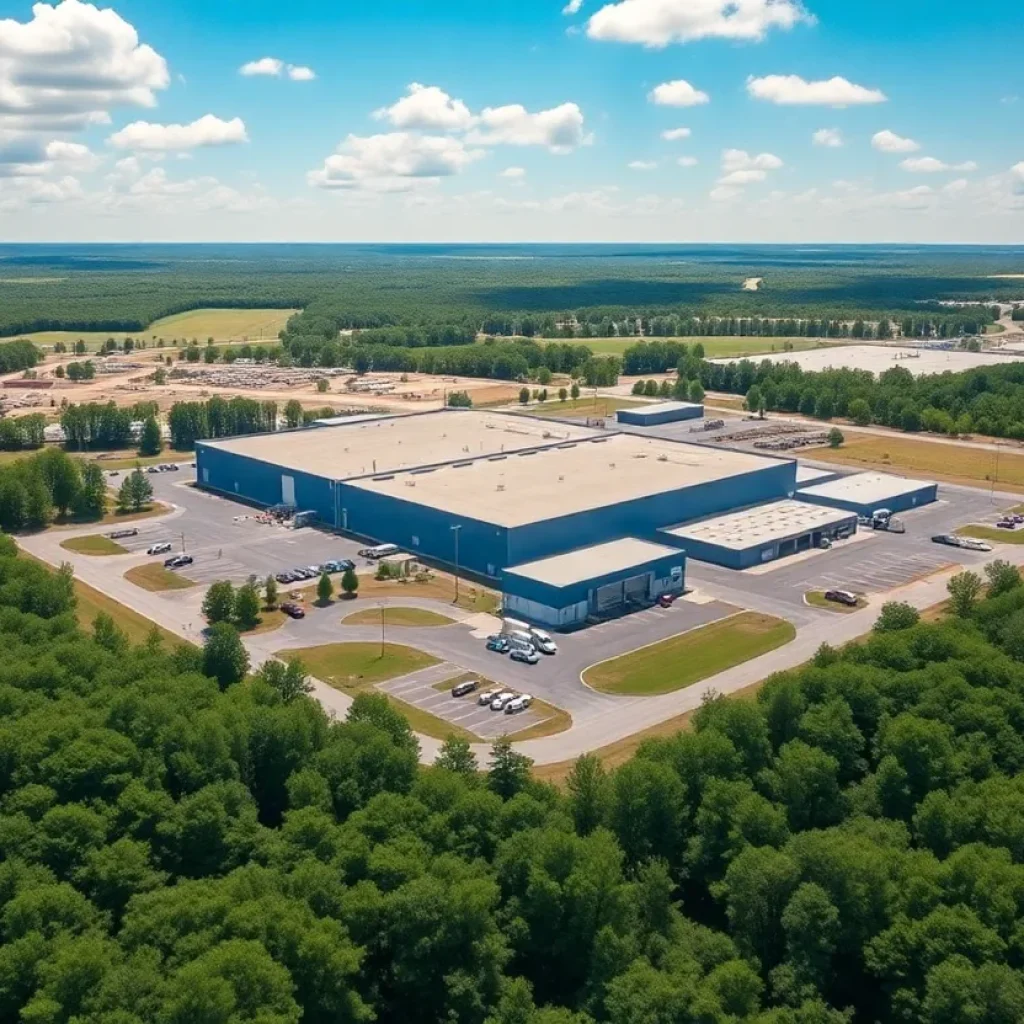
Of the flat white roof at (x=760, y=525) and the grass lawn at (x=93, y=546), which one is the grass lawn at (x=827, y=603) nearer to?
the flat white roof at (x=760, y=525)

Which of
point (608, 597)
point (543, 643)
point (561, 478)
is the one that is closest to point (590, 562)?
point (608, 597)

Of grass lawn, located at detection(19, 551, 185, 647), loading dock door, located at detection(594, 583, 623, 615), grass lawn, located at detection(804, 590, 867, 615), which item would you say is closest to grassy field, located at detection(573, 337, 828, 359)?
grass lawn, located at detection(804, 590, 867, 615)

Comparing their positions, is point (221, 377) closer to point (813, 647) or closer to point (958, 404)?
point (958, 404)

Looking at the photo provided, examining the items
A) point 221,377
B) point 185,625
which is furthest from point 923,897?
point 221,377

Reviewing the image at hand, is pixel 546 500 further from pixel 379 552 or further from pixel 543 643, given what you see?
pixel 543 643

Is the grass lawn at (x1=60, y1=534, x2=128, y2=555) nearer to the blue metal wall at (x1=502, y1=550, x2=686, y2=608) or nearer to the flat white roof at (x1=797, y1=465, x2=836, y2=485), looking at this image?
the blue metal wall at (x1=502, y1=550, x2=686, y2=608)
